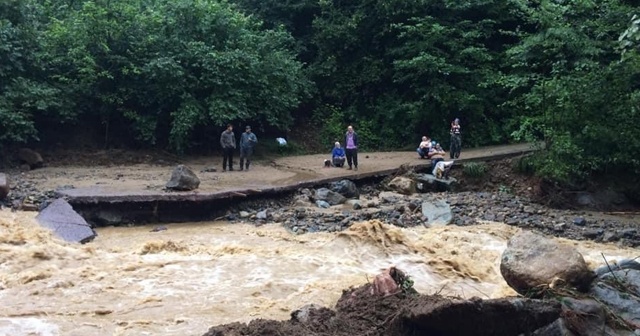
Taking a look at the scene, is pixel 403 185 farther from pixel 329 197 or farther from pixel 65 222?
pixel 65 222

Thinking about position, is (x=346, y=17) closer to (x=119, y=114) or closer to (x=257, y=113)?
(x=257, y=113)

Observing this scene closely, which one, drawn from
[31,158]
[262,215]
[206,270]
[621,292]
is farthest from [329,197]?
[31,158]

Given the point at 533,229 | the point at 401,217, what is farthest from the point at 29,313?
the point at 533,229

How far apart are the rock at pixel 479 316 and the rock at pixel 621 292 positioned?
1.21 meters

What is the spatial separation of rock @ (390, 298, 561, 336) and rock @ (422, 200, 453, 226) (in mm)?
8426

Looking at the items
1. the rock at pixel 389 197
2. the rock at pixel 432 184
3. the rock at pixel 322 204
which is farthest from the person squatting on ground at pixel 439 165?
the rock at pixel 322 204

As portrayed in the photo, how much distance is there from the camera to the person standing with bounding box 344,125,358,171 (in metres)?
20.7

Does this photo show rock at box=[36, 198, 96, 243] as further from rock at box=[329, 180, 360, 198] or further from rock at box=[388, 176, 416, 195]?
rock at box=[388, 176, 416, 195]

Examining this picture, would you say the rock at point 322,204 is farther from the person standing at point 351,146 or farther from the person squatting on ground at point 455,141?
the person squatting on ground at point 455,141

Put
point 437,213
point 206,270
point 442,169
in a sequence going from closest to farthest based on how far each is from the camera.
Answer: point 206,270
point 437,213
point 442,169

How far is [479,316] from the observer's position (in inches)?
279

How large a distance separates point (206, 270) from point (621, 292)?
6.98 metres

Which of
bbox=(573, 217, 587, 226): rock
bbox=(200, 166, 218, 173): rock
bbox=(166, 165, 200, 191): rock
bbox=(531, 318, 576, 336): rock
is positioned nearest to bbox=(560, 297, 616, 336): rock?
bbox=(531, 318, 576, 336): rock

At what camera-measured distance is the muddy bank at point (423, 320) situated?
7.09 metres
